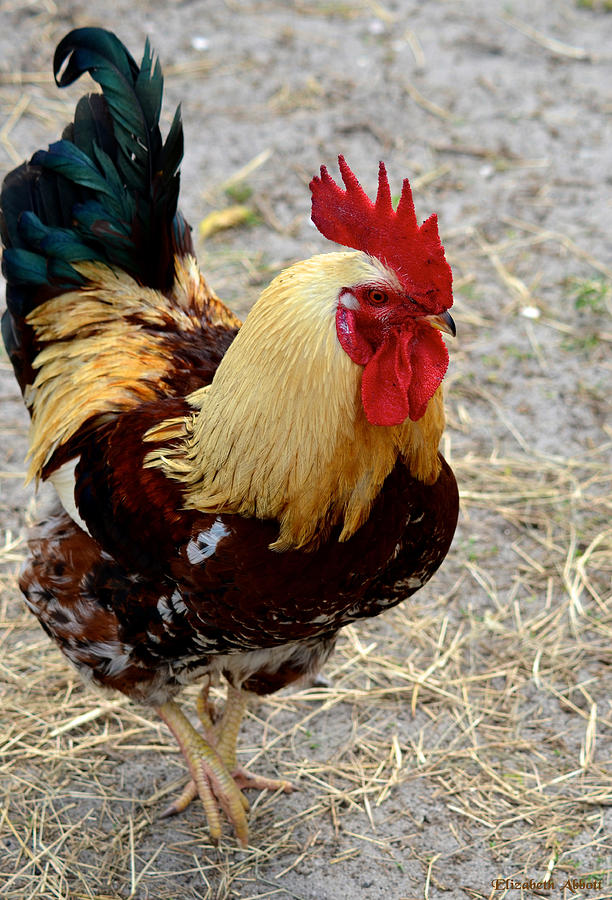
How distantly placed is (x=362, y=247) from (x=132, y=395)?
3.60 feet

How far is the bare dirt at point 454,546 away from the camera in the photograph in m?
3.47

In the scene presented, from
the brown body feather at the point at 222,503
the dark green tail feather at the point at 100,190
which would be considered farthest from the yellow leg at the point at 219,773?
the dark green tail feather at the point at 100,190

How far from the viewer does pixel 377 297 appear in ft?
8.33

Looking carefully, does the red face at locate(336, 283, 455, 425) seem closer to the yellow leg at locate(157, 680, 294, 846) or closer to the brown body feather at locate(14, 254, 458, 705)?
the brown body feather at locate(14, 254, 458, 705)

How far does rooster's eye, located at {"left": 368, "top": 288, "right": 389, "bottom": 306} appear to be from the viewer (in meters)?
2.53

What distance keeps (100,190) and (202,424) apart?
1.18 metres

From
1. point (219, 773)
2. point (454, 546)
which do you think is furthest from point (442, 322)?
point (454, 546)

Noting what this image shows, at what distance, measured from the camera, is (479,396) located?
5398 millimetres

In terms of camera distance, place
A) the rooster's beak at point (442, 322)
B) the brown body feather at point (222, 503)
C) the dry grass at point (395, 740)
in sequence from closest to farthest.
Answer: the rooster's beak at point (442, 322)
the brown body feather at point (222, 503)
the dry grass at point (395, 740)

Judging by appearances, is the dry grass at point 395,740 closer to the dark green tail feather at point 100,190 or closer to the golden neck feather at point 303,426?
the golden neck feather at point 303,426

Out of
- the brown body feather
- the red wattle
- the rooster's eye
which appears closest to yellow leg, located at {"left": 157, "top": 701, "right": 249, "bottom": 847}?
the brown body feather

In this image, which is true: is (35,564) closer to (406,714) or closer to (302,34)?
(406,714)

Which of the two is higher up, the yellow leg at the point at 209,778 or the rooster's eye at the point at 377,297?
the rooster's eye at the point at 377,297

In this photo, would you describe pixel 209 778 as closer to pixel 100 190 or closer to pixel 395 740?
pixel 395 740
